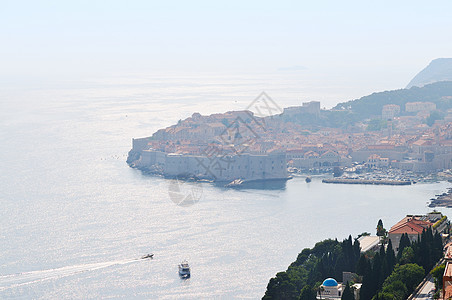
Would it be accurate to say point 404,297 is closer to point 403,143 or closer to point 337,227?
point 337,227

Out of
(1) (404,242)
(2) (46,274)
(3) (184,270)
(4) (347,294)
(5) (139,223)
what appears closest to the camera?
(4) (347,294)

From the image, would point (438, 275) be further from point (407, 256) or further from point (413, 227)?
point (413, 227)

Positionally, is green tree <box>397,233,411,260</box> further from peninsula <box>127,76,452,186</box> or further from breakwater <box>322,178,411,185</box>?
peninsula <box>127,76,452,186</box>

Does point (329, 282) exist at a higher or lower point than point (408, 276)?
lower

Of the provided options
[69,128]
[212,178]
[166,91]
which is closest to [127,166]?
[212,178]

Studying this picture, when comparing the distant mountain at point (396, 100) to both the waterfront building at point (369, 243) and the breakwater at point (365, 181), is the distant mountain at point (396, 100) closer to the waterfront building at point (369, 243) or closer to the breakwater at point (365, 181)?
the breakwater at point (365, 181)

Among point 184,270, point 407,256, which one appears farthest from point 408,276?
point 184,270

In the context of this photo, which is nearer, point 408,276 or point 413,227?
point 408,276

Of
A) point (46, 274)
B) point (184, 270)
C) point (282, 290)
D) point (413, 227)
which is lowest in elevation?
point (46, 274)
